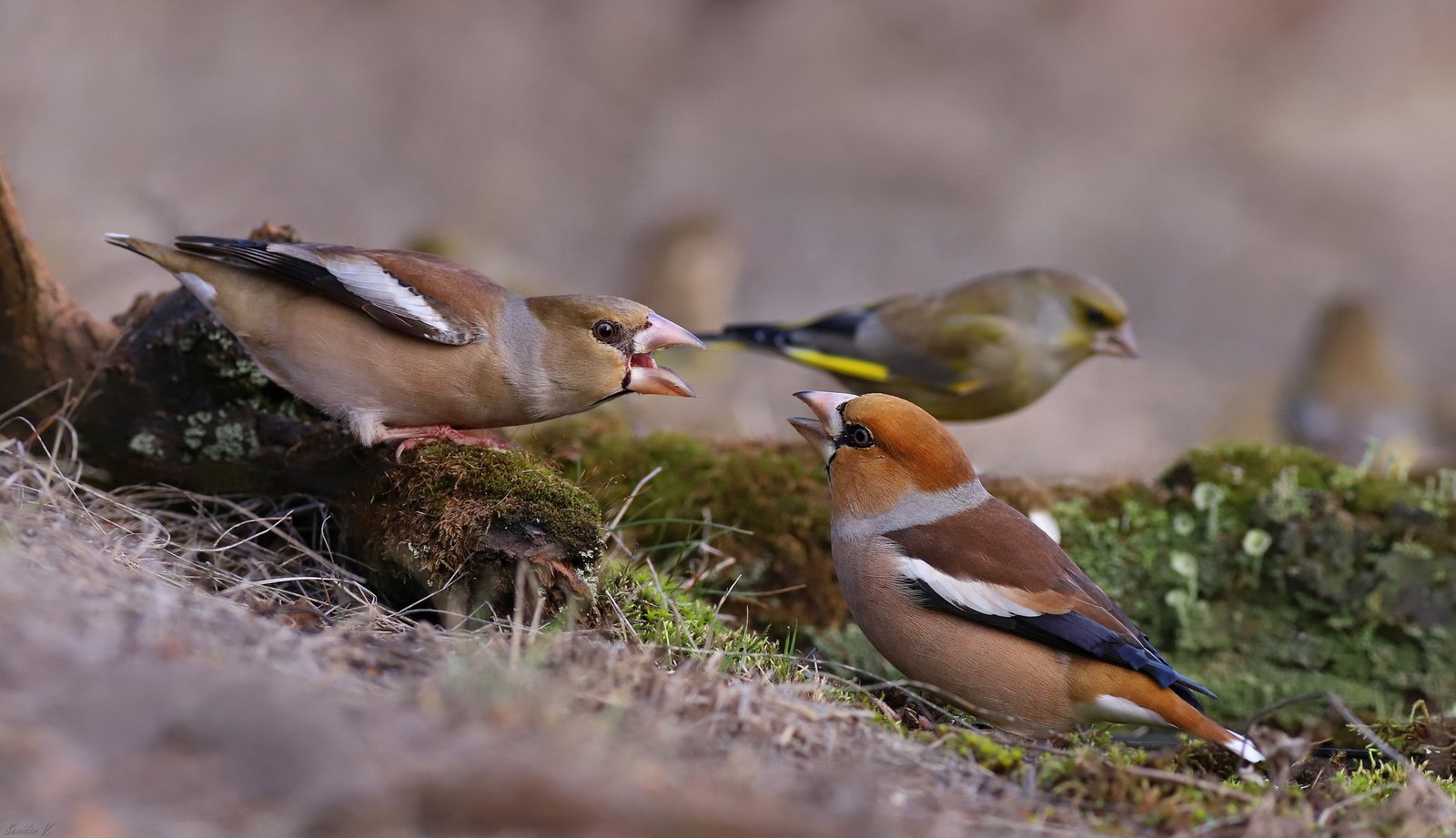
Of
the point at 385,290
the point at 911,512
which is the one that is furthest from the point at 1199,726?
the point at 385,290

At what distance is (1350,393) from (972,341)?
6.67 m

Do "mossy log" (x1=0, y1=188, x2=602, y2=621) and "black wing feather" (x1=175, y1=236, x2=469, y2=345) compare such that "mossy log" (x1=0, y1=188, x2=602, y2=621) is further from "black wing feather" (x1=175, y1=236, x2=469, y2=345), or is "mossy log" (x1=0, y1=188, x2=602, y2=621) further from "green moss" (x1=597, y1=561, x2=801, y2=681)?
"black wing feather" (x1=175, y1=236, x2=469, y2=345)

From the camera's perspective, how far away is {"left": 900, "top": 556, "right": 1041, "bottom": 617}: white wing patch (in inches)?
173

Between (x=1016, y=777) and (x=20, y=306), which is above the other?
(x=20, y=306)

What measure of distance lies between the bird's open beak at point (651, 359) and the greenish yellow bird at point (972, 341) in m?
2.99

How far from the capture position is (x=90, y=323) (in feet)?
18.5

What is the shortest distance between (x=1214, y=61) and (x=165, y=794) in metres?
20.2

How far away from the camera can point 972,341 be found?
304 inches

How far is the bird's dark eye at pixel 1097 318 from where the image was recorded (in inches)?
313

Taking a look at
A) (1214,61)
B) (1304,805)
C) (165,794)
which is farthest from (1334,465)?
(1214,61)

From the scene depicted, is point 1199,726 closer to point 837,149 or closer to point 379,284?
point 379,284

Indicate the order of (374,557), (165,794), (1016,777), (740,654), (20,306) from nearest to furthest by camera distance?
1. (165,794)
2. (1016,777)
3. (740,654)
4. (374,557)
5. (20,306)

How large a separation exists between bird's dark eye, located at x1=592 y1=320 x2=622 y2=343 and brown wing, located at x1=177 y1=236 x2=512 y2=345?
453 millimetres

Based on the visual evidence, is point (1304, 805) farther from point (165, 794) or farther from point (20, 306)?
point (20, 306)
